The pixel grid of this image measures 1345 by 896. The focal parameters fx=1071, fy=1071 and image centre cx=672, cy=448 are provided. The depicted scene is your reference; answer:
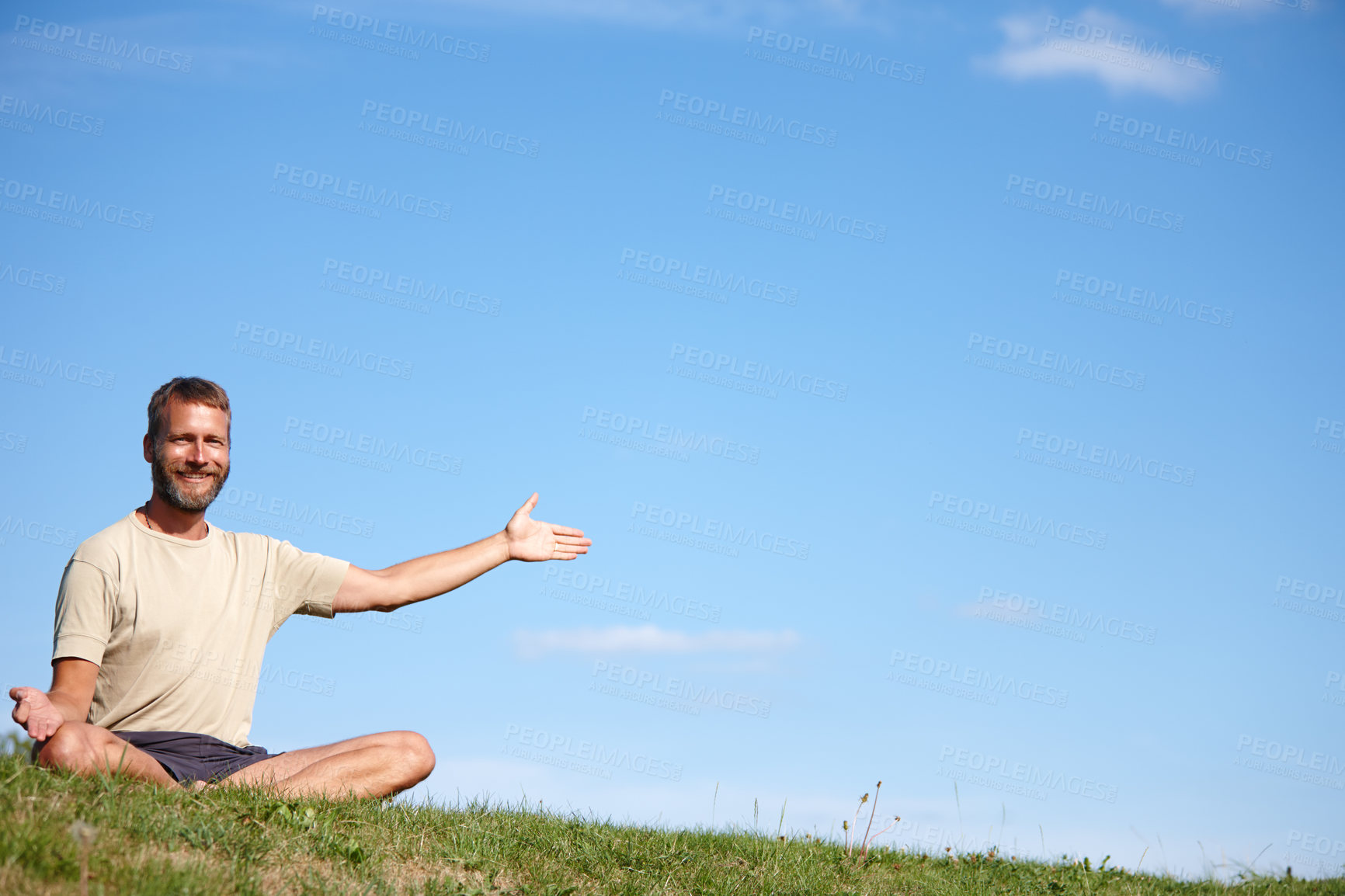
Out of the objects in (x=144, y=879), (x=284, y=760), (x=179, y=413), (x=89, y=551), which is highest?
(x=179, y=413)

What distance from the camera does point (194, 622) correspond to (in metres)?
6.90

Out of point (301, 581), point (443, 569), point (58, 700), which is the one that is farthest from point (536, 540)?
point (58, 700)

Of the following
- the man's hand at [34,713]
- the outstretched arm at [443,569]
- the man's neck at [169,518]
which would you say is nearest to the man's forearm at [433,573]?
the outstretched arm at [443,569]

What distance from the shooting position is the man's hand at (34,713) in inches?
236

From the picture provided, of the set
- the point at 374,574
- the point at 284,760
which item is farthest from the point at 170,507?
the point at 284,760

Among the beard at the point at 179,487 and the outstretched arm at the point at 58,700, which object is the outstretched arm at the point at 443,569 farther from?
the outstretched arm at the point at 58,700

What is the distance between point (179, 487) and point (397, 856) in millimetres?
2778

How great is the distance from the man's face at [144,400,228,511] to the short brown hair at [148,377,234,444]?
4 centimetres

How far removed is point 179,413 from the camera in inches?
281

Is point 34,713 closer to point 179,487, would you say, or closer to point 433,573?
point 179,487

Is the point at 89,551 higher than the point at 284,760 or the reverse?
higher

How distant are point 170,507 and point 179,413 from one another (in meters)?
0.63

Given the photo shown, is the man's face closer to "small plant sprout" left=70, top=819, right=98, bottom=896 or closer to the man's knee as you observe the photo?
the man's knee

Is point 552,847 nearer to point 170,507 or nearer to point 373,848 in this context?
point 373,848
